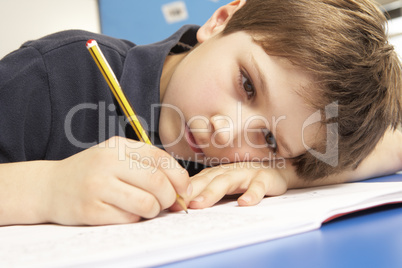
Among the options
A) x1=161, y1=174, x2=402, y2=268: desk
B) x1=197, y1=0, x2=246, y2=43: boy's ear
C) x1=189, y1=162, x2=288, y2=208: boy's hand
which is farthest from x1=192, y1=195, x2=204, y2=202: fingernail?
x1=197, y1=0, x2=246, y2=43: boy's ear

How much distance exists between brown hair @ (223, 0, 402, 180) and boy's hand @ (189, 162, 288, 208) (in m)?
0.11

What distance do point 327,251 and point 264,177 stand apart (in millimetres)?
258

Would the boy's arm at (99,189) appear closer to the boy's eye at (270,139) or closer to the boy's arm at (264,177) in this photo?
the boy's arm at (264,177)

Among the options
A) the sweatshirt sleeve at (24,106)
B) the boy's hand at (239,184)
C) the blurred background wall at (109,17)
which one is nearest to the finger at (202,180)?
the boy's hand at (239,184)

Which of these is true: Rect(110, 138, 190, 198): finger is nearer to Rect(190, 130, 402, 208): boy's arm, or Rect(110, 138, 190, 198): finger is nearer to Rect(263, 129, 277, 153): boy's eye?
Rect(190, 130, 402, 208): boy's arm

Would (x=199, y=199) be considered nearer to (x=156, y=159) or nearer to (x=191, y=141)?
(x=156, y=159)

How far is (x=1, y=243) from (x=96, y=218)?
0.08 metres

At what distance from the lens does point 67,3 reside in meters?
1.38

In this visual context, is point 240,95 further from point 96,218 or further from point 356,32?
point 96,218

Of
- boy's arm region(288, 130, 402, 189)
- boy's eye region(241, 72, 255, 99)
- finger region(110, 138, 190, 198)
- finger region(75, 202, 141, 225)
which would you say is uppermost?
boy's eye region(241, 72, 255, 99)

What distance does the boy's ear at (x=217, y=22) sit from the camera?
0.73 metres

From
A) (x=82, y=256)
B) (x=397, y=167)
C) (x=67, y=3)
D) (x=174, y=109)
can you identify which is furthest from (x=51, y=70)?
(x=67, y=3)

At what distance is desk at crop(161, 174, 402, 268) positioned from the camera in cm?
23

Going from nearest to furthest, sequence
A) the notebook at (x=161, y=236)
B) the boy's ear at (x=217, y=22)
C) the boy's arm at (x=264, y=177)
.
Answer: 1. the notebook at (x=161, y=236)
2. the boy's arm at (x=264, y=177)
3. the boy's ear at (x=217, y=22)
